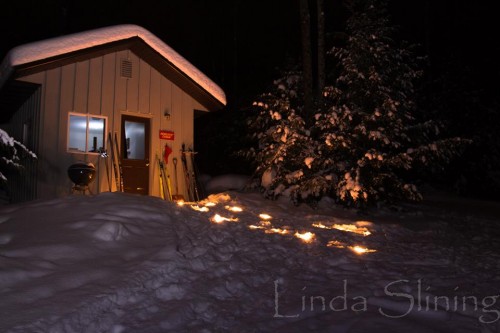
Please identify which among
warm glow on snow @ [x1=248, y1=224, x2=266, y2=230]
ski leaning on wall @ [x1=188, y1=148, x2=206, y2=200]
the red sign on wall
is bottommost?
warm glow on snow @ [x1=248, y1=224, x2=266, y2=230]

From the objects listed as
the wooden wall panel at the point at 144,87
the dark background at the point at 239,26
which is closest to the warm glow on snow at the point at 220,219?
the wooden wall panel at the point at 144,87

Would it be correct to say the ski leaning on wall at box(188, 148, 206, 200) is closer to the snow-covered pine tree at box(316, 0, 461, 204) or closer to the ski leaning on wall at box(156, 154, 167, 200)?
the ski leaning on wall at box(156, 154, 167, 200)

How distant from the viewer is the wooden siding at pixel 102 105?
9391 millimetres

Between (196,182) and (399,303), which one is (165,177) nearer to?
(196,182)

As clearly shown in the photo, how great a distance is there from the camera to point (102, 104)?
10.1 meters

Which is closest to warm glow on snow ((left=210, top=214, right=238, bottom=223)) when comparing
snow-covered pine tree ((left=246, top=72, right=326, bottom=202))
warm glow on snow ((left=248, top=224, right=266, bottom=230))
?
warm glow on snow ((left=248, top=224, right=266, bottom=230))

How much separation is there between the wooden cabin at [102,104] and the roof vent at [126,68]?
1.0 inches

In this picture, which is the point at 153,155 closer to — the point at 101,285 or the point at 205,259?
the point at 205,259

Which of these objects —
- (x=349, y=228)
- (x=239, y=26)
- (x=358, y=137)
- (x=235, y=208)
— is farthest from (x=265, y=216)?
(x=239, y=26)

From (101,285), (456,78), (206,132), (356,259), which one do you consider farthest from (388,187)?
(206,132)

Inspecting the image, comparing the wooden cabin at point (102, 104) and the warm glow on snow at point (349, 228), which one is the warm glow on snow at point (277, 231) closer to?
the warm glow on snow at point (349, 228)

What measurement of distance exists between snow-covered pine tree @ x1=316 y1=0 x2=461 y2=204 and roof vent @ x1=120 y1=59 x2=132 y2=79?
192 inches

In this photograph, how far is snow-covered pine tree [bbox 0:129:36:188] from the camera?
16.3 feet

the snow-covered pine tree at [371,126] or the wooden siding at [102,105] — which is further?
the snow-covered pine tree at [371,126]
